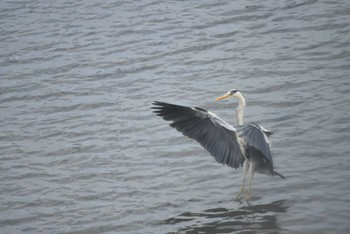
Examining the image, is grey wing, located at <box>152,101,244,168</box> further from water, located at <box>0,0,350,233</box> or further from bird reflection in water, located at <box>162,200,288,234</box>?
bird reflection in water, located at <box>162,200,288,234</box>

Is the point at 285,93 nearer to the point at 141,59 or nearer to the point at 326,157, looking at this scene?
the point at 326,157

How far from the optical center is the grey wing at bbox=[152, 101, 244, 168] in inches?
339

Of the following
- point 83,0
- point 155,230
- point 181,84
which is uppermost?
point 83,0

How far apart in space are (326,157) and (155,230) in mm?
2639

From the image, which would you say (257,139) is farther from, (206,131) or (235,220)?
(235,220)

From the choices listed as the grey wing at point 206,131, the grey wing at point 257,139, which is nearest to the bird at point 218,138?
the grey wing at point 206,131

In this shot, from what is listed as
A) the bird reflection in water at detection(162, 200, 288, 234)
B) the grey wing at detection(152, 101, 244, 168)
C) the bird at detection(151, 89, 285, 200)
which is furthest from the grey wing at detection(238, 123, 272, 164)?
the bird reflection in water at detection(162, 200, 288, 234)

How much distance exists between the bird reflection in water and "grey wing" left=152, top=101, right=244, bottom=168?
759 millimetres

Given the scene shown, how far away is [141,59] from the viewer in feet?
43.4

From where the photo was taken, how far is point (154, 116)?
36.6 feet

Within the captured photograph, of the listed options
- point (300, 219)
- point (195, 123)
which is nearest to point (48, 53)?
point (195, 123)

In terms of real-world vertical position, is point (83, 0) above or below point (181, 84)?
above

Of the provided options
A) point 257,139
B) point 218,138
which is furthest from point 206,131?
point 257,139

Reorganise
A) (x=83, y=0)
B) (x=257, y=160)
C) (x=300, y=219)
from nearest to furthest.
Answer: (x=300, y=219) → (x=257, y=160) → (x=83, y=0)
